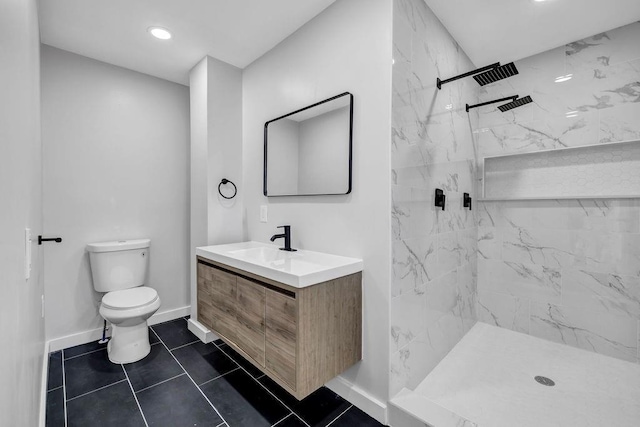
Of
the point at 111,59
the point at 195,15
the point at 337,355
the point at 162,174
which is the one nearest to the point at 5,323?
the point at 337,355

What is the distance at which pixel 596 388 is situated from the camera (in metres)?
Answer: 1.82

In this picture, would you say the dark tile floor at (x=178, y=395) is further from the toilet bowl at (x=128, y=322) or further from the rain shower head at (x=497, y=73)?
the rain shower head at (x=497, y=73)

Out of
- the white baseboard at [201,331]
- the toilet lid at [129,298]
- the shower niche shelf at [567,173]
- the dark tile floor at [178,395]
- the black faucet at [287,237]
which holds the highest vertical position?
the shower niche shelf at [567,173]

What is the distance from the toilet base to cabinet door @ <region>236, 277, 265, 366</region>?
936 millimetres

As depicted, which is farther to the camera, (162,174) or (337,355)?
(162,174)

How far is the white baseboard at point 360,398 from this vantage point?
164cm

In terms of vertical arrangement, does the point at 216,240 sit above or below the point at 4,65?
below

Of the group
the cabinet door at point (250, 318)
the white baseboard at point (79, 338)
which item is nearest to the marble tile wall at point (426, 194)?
the cabinet door at point (250, 318)

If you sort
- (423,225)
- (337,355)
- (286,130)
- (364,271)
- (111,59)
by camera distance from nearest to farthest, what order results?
1. (337,355)
2. (364,271)
3. (423,225)
4. (286,130)
5. (111,59)

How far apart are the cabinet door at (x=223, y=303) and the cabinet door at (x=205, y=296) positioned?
5cm

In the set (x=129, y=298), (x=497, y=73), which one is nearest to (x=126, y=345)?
(x=129, y=298)

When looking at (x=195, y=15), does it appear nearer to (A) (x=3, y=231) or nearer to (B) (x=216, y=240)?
(B) (x=216, y=240)

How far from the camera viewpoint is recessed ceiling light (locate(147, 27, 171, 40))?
6.97 feet

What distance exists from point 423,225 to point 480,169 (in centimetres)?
127
